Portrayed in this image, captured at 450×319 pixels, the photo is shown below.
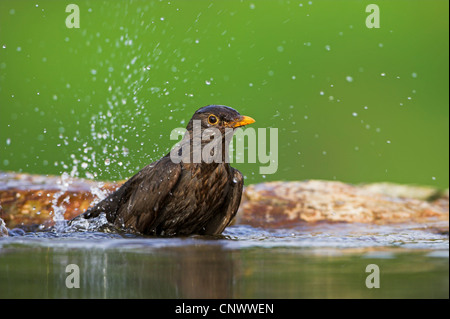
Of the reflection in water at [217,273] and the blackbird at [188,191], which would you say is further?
the blackbird at [188,191]

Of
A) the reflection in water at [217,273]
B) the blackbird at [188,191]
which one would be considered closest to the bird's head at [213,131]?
the blackbird at [188,191]

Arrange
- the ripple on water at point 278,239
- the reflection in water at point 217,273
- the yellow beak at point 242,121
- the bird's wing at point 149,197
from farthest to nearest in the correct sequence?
the yellow beak at point 242,121, the bird's wing at point 149,197, the ripple on water at point 278,239, the reflection in water at point 217,273

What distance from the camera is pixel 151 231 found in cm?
545

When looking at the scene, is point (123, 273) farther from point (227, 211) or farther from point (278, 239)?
point (227, 211)

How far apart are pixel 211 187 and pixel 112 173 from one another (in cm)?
104

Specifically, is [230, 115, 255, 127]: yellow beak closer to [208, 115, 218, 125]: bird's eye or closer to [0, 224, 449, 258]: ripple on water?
[208, 115, 218, 125]: bird's eye

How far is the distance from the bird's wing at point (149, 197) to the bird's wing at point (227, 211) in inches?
17.5

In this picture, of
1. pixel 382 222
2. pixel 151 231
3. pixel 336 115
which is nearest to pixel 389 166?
pixel 336 115

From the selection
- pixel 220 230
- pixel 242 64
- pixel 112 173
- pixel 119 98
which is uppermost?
pixel 242 64

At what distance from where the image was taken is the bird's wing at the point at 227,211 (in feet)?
18.2

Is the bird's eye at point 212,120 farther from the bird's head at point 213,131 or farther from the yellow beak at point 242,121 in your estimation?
the yellow beak at point 242,121

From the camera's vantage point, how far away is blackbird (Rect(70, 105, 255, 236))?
5375 mm

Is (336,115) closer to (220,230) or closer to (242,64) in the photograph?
(242,64)

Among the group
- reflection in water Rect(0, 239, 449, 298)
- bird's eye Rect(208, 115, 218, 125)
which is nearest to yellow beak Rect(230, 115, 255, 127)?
Result: bird's eye Rect(208, 115, 218, 125)
